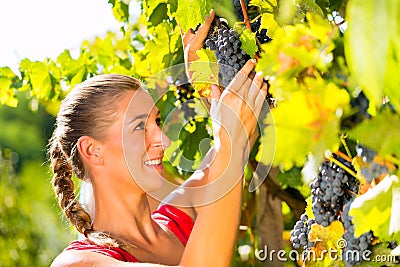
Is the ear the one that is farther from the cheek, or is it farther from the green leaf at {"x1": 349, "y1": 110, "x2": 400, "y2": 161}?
the green leaf at {"x1": 349, "y1": 110, "x2": 400, "y2": 161}

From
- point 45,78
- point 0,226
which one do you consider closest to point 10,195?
point 0,226

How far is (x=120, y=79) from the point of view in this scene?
4.99 feet

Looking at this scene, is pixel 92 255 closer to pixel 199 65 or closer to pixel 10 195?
pixel 199 65

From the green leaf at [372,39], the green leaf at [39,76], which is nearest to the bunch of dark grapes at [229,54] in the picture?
the green leaf at [372,39]

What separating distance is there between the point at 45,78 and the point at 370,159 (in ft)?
5.58

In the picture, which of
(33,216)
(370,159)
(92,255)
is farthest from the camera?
(33,216)

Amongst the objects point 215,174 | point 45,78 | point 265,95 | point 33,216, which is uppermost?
point 265,95

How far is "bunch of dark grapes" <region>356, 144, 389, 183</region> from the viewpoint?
0.81 meters

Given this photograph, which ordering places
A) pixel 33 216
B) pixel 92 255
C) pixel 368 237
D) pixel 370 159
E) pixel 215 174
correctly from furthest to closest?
pixel 33 216, pixel 92 255, pixel 215 174, pixel 368 237, pixel 370 159

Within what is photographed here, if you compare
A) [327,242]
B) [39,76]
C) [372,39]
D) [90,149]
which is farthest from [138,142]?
[39,76]

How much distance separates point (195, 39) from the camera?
4.30 feet

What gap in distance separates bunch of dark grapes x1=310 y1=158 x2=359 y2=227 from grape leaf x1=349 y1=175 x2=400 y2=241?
23cm

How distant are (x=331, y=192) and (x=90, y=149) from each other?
62cm

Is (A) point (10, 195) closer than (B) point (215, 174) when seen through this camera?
No
